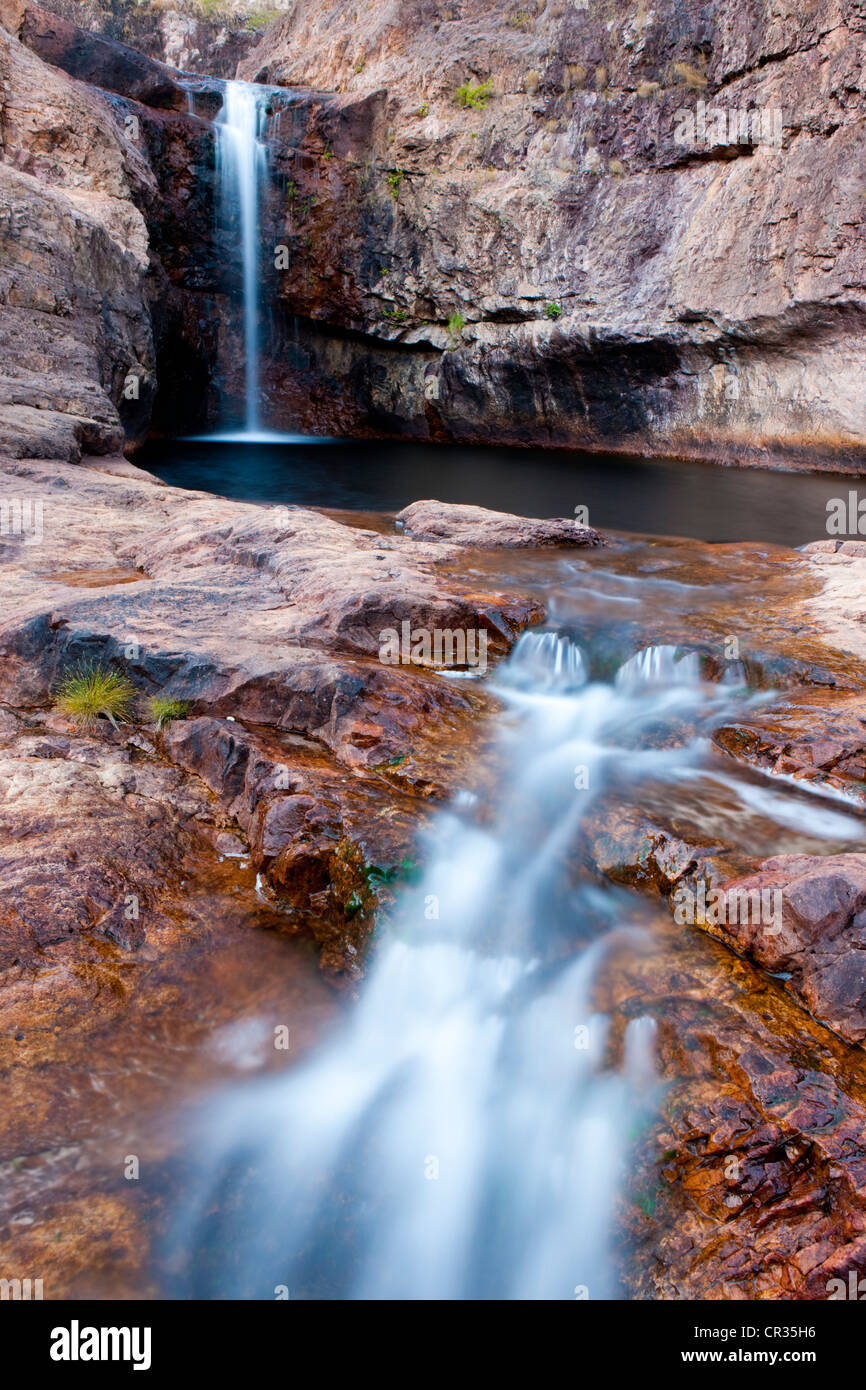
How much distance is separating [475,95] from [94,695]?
64.7 feet

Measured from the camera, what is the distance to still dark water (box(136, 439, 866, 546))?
471 inches

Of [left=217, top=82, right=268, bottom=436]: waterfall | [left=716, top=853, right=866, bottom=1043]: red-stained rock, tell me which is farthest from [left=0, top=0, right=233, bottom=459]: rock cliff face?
[left=716, top=853, right=866, bottom=1043]: red-stained rock

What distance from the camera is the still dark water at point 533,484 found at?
39.3 feet

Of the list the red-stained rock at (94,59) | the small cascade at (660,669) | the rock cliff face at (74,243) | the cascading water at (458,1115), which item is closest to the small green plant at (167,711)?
the cascading water at (458,1115)

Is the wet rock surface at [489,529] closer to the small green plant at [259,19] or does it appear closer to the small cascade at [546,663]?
the small cascade at [546,663]

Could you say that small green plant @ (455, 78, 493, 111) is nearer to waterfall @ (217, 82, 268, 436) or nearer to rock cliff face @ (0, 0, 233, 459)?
waterfall @ (217, 82, 268, 436)

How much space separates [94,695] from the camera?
451 centimetres

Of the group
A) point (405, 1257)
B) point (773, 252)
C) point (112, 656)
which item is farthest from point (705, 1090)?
point (773, 252)

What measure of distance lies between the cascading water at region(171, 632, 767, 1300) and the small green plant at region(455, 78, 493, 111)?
20.1 metres

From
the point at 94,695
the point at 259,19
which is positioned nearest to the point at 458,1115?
the point at 94,695

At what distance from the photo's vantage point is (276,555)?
21.4 feet

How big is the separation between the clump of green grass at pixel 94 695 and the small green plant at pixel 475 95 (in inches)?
765

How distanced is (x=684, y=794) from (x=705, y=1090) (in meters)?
1.73

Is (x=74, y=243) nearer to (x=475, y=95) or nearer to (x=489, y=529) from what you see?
(x=489, y=529)
